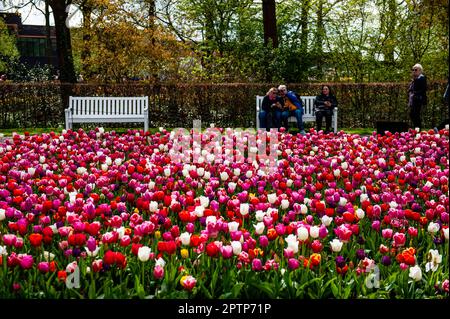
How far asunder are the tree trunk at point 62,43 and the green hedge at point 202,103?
1709mm

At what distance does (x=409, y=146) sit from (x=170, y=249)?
5.60 metres

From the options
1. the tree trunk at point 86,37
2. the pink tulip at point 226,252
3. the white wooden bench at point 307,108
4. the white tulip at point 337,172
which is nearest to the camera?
the pink tulip at point 226,252

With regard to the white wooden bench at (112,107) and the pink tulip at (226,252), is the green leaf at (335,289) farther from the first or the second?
the white wooden bench at (112,107)

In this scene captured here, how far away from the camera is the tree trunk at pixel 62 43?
1627cm

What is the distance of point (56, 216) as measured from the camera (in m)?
3.76

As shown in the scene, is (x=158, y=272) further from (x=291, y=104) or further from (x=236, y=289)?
(x=291, y=104)

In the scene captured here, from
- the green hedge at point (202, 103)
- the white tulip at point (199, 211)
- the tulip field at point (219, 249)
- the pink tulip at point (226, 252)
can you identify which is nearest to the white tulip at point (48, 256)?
the tulip field at point (219, 249)

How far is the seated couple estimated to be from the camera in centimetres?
1223

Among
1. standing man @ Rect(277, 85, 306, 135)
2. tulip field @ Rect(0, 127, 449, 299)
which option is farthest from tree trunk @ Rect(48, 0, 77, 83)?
tulip field @ Rect(0, 127, 449, 299)

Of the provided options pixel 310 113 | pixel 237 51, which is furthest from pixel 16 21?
pixel 310 113

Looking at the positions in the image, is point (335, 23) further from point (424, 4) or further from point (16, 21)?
point (16, 21)

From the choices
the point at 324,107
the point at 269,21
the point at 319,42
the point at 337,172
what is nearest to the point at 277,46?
the point at 269,21

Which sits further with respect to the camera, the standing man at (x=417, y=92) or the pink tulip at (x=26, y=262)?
the standing man at (x=417, y=92)

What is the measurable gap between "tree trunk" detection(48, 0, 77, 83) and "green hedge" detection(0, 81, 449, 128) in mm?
1709
